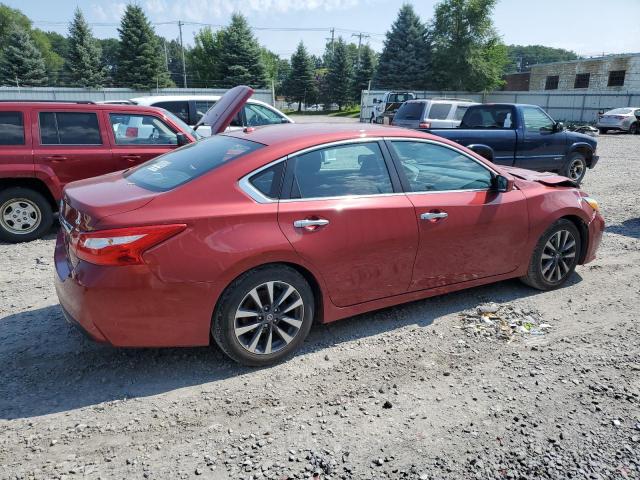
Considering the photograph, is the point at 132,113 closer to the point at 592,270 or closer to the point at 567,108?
the point at 592,270

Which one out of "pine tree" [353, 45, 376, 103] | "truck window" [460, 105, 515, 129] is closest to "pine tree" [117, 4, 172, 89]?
"pine tree" [353, 45, 376, 103]

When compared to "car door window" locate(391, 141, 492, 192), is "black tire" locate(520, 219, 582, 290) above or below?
below

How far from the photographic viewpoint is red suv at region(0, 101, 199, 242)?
6.14 metres

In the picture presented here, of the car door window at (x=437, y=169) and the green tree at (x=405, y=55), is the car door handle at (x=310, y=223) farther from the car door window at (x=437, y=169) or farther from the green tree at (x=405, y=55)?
the green tree at (x=405, y=55)

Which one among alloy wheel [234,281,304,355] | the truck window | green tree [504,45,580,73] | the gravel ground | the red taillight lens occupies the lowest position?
the gravel ground

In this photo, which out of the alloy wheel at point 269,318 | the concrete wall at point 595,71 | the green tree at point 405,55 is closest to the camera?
the alloy wheel at point 269,318

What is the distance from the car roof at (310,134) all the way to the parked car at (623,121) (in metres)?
28.5

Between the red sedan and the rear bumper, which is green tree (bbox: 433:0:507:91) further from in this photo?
the rear bumper

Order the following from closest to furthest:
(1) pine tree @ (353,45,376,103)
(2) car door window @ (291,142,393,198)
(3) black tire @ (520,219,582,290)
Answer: (2) car door window @ (291,142,393,198), (3) black tire @ (520,219,582,290), (1) pine tree @ (353,45,376,103)

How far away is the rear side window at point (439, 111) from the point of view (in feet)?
47.9

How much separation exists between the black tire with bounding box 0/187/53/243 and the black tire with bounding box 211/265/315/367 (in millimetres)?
4424

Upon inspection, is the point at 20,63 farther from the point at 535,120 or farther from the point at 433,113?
the point at 535,120

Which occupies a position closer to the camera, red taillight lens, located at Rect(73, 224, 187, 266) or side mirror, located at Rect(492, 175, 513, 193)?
red taillight lens, located at Rect(73, 224, 187, 266)

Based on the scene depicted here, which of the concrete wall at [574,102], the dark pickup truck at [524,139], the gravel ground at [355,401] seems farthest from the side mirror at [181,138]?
the concrete wall at [574,102]
